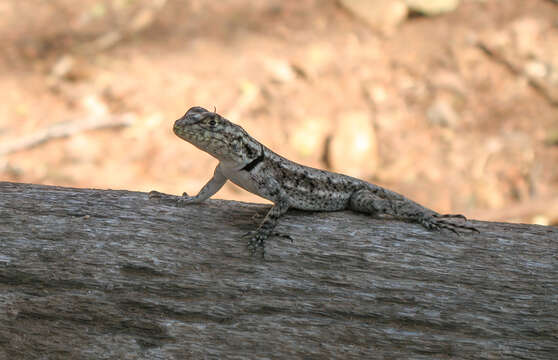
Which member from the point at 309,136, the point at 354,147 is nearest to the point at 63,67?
the point at 309,136

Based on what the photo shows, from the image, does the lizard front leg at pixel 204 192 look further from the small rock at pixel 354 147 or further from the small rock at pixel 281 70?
the small rock at pixel 281 70

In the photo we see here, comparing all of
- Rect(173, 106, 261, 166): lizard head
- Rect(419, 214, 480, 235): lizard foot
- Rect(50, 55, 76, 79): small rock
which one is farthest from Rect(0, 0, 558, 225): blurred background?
Rect(419, 214, 480, 235): lizard foot

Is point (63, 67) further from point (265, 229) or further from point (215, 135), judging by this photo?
point (265, 229)

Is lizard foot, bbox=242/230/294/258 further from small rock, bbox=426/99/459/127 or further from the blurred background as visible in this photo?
small rock, bbox=426/99/459/127

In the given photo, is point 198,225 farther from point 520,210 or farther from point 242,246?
point 520,210

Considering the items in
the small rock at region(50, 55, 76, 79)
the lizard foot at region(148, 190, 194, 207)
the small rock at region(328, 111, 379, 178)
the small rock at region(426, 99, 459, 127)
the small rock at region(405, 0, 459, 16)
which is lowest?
the lizard foot at region(148, 190, 194, 207)

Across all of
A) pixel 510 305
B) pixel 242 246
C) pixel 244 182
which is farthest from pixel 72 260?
pixel 510 305
